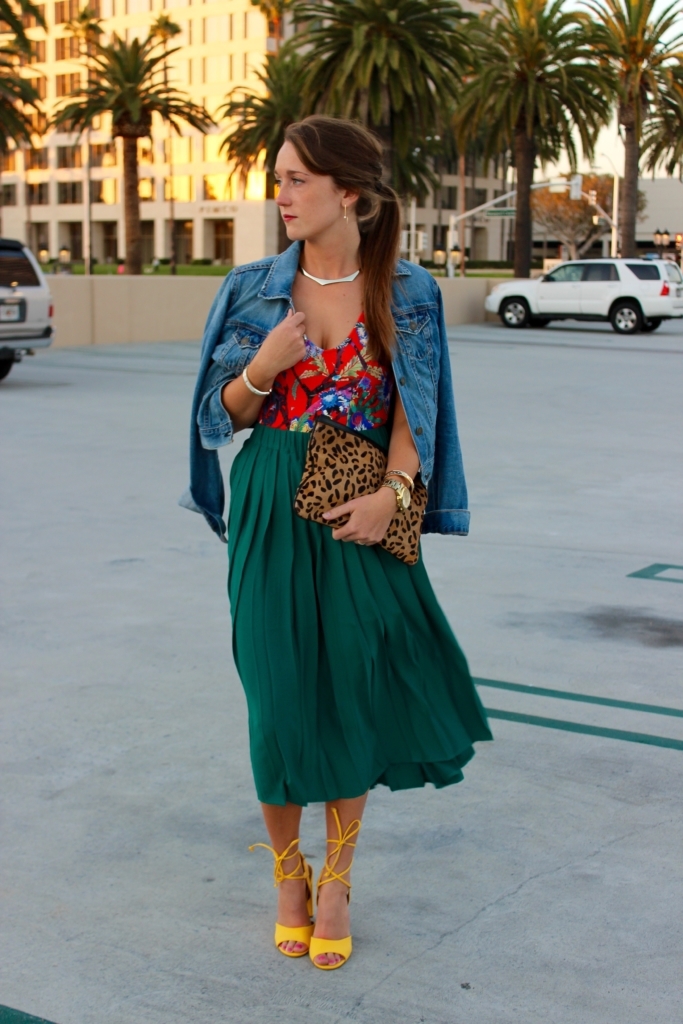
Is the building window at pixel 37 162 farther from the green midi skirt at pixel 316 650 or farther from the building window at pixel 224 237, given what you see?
the green midi skirt at pixel 316 650

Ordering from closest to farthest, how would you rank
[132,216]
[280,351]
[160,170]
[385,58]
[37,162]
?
[280,351] → [385,58] → [132,216] → [160,170] → [37,162]

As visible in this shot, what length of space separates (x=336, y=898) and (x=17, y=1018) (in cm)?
70

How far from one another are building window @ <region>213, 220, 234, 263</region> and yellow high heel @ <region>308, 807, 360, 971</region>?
93282 millimetres

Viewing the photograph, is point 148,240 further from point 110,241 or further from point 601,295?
point 601,295

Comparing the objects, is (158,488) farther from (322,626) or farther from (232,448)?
(322,626)

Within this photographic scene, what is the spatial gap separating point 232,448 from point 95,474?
5.56ft

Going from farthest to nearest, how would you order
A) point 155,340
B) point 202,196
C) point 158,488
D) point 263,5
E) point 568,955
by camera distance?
point 202,196, point 263,5, point 155,340, point 158,488, point 568,955

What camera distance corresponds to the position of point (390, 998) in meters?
2.60

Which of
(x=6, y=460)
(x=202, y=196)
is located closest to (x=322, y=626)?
(x=6, y=460)

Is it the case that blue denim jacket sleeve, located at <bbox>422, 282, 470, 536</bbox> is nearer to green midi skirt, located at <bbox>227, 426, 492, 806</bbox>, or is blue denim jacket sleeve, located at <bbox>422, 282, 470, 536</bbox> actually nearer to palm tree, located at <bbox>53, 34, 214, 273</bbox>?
green midi skirt, located at <bbox>227, 426, 492, 806</bbox>

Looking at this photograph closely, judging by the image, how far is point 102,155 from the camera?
9650cm

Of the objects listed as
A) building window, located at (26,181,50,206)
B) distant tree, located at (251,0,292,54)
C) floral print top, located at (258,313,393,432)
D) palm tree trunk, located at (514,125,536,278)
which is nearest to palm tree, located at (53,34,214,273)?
palm tree trunk, located at (514,125,536,278)

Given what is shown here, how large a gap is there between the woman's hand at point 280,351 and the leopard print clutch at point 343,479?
0.53 ft

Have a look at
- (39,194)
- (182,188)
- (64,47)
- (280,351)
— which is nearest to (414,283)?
(280,351)
